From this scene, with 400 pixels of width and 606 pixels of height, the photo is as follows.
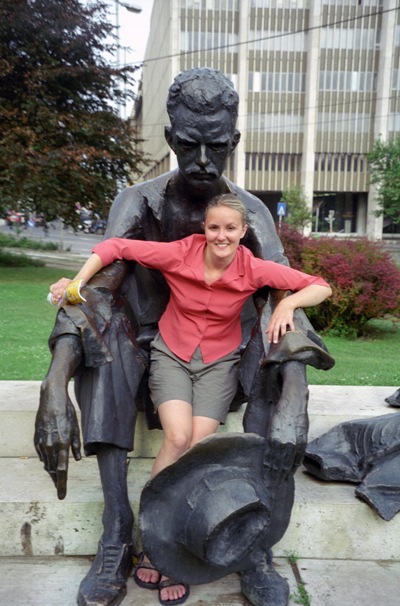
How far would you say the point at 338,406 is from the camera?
3.32 m

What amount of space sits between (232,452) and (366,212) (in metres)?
44.5

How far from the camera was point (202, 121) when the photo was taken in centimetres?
232

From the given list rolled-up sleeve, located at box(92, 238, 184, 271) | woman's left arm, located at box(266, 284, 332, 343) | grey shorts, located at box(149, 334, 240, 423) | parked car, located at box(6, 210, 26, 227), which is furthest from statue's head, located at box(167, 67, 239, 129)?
parked car, located at box(6, 210, 26, 227)

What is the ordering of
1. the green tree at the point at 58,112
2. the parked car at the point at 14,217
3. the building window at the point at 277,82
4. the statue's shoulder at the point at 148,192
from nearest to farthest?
the statue's shoulder at the point at 148,192 < the green tree at the point at 58,112 < the parked car at the point at 14,217 < the building window at the point at 277,82

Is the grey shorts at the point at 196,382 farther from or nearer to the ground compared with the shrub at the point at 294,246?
nearer to the ground

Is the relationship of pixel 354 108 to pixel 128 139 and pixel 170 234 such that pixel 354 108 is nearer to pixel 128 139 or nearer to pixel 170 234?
pixel 128 139

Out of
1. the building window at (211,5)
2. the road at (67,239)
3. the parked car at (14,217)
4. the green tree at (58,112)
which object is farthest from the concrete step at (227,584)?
the building window at (211,5)

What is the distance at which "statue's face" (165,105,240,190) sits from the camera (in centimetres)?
233

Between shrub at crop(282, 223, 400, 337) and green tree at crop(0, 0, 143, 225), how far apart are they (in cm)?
662

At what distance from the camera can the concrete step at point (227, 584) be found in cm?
218

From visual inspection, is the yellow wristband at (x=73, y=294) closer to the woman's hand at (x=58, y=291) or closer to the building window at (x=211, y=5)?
the woman's hand at (x=58, y=291)

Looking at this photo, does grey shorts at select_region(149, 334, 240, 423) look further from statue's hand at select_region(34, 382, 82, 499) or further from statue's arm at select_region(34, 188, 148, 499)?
statue's hand at select_region(34, 382, 82, 499)

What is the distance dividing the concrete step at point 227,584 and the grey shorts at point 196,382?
0.69m

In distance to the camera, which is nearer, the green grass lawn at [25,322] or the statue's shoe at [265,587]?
the statue's shoe at [265,587]
